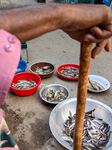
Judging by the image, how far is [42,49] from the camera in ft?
18.6

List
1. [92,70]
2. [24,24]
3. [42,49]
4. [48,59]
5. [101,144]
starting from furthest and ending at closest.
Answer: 1. [42,49]
2. [48,59]
3. [92,70]
4. [101,144]
5. [24,24]

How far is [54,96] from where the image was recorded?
321 cm

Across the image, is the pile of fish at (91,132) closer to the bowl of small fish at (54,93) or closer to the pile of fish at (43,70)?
the bowl of small fish at (54,93)

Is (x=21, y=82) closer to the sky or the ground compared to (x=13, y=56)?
closer to the ground

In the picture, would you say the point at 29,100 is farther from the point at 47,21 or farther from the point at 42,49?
the point at 42,49

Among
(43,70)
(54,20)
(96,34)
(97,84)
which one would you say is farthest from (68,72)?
(54,20)

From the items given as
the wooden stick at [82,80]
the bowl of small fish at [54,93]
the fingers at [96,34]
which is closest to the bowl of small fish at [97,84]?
the bowl of small fish at [54,93]

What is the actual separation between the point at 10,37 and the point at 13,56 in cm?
8

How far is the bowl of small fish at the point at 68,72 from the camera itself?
3828 millimetres

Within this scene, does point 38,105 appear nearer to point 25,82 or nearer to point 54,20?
point 25,82

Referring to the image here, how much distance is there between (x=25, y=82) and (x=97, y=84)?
5.97 ft

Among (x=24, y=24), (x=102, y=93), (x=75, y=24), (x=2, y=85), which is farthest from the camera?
(x=102, y=93)

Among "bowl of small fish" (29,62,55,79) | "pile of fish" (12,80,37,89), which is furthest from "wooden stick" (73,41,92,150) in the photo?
"bowl of small fish" (29,62,55,79)

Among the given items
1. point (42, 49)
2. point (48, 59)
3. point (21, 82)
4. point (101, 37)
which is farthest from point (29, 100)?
point (42, 49)
